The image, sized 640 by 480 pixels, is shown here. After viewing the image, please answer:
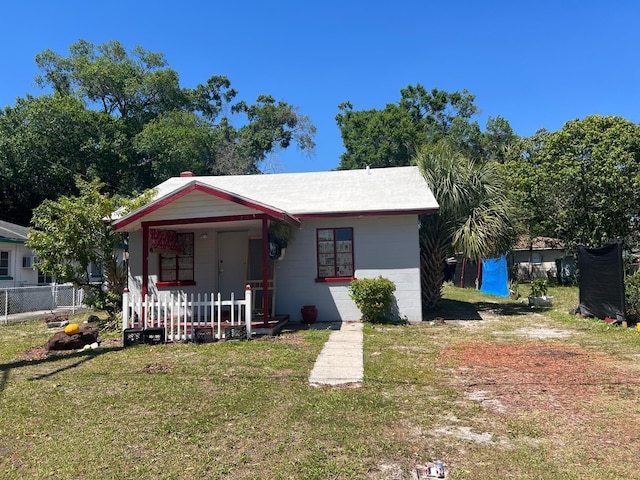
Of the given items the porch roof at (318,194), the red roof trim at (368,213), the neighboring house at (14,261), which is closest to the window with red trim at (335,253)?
the red roof trim at (368,213)

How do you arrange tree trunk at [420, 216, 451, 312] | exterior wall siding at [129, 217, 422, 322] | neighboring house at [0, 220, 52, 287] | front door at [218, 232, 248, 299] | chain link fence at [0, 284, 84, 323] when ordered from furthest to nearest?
neighboring house at [0, 220, 52, 287] → chain link fence at [0, 284, 84, 323] → tree trunk at [420, 216, 451, 312] → front door at [218, 232, 248, 299] → exterior wall siding at [129, 217, 422, 322]

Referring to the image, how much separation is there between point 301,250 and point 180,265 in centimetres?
355

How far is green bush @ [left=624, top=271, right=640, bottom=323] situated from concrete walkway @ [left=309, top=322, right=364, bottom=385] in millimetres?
6161

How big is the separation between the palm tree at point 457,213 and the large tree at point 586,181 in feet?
33.4

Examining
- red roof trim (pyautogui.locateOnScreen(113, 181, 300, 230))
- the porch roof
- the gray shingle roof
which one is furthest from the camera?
the gray shingle roof

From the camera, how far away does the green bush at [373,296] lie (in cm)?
1124

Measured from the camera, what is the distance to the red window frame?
41.9ft

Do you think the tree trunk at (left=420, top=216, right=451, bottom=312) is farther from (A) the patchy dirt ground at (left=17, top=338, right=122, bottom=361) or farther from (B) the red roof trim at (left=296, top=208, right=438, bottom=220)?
(A) the patchy dirt ground at (left=17, top=338, right=122, bottom=361)

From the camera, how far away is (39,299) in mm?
16094

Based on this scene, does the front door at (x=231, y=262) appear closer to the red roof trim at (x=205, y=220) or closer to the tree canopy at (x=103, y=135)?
the red roof trim at (x=205, y=220)

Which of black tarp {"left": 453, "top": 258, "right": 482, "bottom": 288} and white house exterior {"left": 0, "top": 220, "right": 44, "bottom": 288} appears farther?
black tarp {"left": 453, "top": 258, "right": 482, "bottom": 288}

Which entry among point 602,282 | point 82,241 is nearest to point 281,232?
point 82,241

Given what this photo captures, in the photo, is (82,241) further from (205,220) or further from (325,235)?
(325,235)

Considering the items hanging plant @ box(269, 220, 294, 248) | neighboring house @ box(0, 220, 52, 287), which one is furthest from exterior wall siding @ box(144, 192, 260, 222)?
neighboring house @ box(0, 220, 52, 287)
